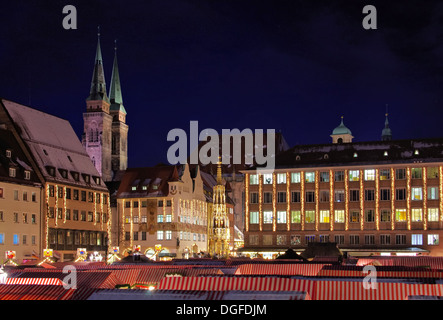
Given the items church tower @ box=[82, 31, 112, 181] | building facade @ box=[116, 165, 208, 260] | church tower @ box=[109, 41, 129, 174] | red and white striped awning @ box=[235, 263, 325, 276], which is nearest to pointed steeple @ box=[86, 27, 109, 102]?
church tower @ box=[82, 31, 112, 181]

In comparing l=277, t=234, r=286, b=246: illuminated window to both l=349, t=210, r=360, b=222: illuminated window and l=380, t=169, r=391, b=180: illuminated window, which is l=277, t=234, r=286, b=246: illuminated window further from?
l=380, t=169, r=391, b=180: illuminated window

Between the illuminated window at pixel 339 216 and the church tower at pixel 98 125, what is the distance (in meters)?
69.3

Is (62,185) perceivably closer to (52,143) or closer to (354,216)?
(52,143)

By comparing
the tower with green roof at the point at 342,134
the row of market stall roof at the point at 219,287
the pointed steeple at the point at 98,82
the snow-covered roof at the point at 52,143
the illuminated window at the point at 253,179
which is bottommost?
the row of market stall roof at the point at 219,287

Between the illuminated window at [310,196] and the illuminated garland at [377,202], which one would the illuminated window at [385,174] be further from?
the illuminated window at [310,196]

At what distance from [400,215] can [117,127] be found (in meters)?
88.4

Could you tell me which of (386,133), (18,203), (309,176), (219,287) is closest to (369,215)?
(309,176)

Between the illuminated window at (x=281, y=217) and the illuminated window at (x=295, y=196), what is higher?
the illuminated window at (x=295, y=196)

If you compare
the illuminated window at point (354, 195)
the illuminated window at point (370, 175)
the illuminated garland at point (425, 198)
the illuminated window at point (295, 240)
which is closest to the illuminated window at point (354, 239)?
the illuminated window at point (354, 195)

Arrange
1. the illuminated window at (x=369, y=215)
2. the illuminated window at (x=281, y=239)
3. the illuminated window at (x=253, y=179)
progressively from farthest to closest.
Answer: the illuminated window at (x=253, y=179)
the illuminated window at (x=281, y=239)
the illuminated window at (x=369, y=215)

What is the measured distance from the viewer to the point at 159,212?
336ft

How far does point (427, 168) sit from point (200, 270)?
169 feet

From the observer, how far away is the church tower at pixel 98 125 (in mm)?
149250
